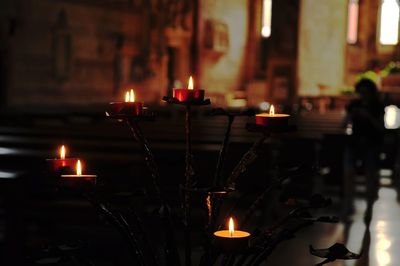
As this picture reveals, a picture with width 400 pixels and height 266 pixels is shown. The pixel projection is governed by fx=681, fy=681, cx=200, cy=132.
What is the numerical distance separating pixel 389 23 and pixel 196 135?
21.5 metres

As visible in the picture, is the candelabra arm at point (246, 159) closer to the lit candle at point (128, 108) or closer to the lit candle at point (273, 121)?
the lit candle at point (273, 121)

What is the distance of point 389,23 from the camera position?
27.0 meters

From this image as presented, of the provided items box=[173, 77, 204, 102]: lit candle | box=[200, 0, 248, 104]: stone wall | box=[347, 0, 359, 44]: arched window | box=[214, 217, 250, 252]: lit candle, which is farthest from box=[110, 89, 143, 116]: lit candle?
box=[347, 0, 359, 44]: arched window

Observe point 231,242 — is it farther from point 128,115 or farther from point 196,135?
point 196,135

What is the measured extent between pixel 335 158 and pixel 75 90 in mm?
7887

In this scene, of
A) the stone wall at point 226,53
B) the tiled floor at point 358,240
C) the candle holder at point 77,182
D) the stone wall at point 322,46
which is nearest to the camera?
the candle holder at point 77,182

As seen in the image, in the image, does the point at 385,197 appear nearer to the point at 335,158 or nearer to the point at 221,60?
the point at 335,158

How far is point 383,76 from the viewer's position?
22297 millimetres

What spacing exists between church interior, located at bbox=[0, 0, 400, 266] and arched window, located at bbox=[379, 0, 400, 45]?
0.26 ft

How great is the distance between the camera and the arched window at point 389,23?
88.4 feet

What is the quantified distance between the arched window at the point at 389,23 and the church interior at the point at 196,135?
0.26 feet

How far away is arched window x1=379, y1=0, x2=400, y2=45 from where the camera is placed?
2694 cm

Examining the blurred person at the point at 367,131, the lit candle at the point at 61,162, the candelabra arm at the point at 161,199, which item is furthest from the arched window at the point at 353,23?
the candelabra arm at the point at 161,199

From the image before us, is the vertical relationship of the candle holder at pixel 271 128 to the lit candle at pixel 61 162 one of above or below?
above
